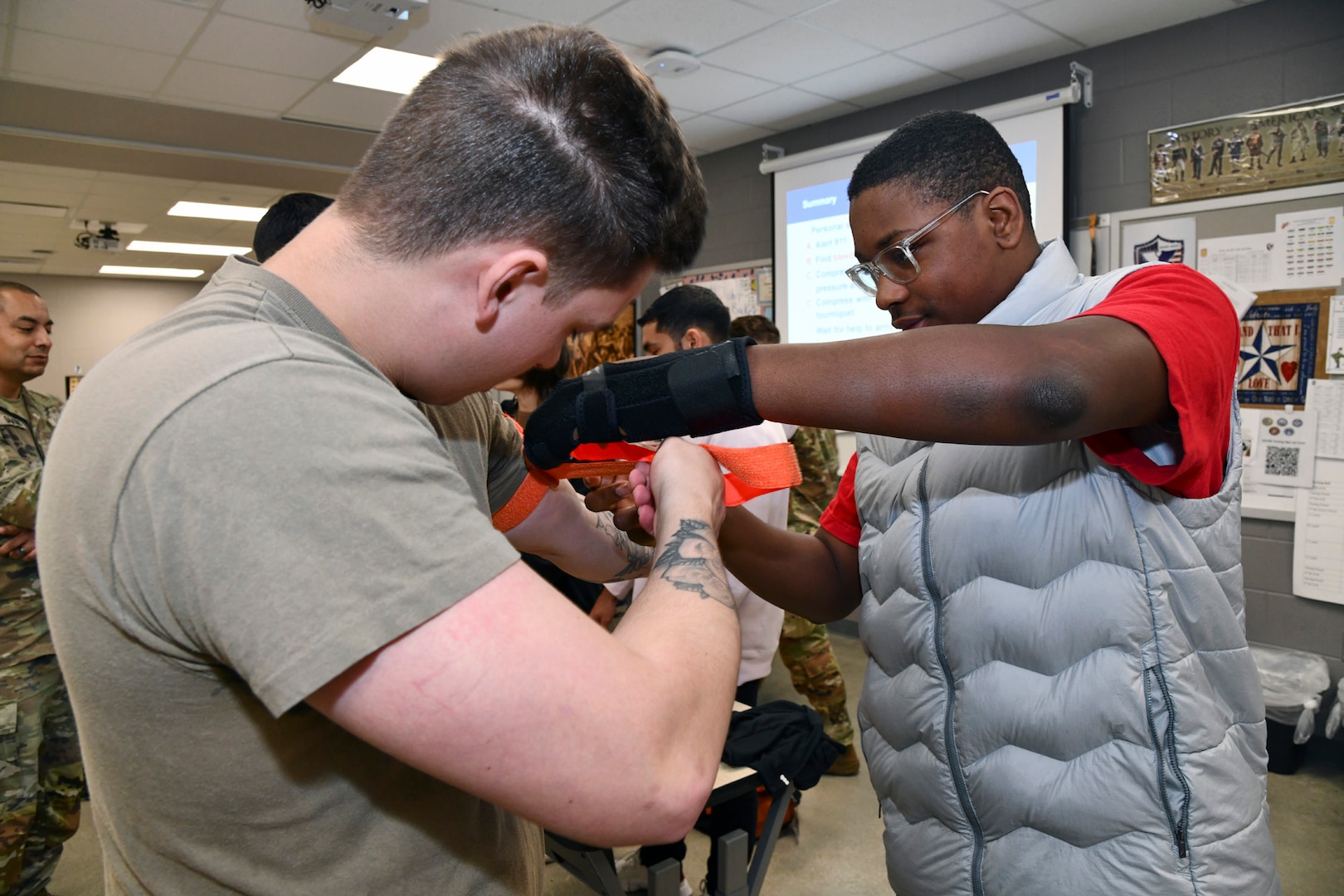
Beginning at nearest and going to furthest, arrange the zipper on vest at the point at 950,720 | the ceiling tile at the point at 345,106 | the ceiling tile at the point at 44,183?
the zipper on vest at the point at 950,720 < the ceiling tile at the point at 345,106 < the ceiling tile at the point at 44,183

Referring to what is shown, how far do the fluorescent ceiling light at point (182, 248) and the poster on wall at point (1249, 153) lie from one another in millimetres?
9610

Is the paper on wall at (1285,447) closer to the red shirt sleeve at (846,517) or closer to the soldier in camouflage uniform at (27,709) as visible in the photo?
the red shirt sleeve at (846,517)

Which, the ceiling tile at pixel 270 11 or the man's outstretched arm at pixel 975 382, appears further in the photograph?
the ceiling tile at pixel 270 11

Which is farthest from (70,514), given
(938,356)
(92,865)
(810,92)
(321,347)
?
(810,92)

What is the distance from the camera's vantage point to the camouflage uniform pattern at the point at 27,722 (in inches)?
105

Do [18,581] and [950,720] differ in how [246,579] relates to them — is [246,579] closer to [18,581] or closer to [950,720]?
[950,720]

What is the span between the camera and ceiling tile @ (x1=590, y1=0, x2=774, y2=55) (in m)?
3.90

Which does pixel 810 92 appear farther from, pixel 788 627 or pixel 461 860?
pixel 461 860

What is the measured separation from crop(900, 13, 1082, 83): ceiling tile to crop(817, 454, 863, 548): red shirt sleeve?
11.2ft

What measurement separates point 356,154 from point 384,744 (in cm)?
684

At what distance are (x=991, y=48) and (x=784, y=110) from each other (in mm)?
1460

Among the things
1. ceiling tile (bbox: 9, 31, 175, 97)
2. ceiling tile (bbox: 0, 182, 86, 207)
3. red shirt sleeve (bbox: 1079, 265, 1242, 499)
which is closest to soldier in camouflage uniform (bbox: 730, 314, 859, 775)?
red shirt sleeve (bbox: 1079, 265, 1242, 499)

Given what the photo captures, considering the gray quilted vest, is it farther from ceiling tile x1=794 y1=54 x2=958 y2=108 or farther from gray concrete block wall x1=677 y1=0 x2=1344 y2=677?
ceiling tile x1=794 y1=54 x2=958 y2=108

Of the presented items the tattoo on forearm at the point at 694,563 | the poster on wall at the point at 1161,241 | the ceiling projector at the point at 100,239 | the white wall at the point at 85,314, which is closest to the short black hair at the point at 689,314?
the poster on wall at the point at 1161,241
